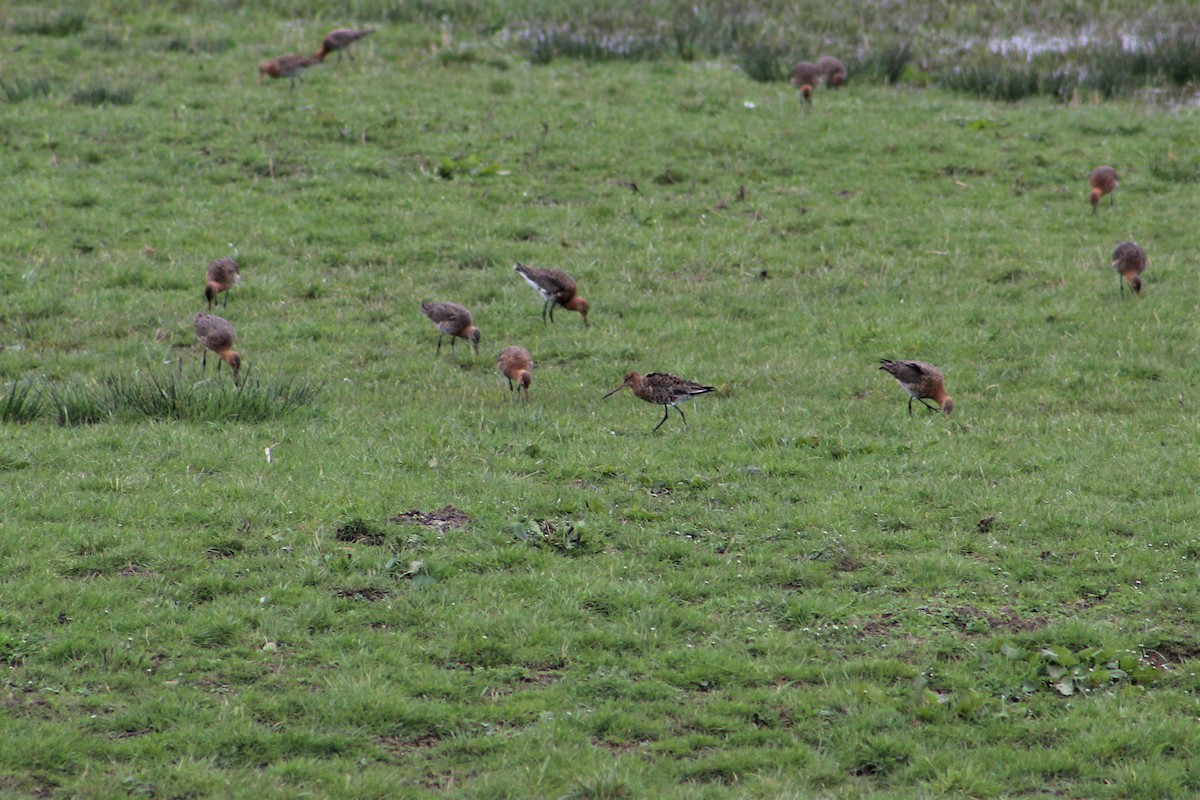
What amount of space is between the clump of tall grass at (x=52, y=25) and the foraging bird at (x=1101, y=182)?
703 inches

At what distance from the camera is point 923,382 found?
1220cm

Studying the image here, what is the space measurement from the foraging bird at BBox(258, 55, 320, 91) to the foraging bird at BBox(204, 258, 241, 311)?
737 centimetres

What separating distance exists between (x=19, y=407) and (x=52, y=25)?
15.1 m

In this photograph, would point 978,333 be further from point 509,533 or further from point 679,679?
point 679,679

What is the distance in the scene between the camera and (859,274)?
52.9 ft

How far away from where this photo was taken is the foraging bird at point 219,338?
42.3ft

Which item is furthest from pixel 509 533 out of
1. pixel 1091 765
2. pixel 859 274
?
pixel 859 274

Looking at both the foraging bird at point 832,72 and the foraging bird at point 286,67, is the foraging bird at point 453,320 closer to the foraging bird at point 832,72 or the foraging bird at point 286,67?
the foraging bird at point 286,67

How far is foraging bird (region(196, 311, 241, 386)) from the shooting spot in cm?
1291

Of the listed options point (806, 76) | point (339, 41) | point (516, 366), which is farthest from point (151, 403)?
point (806, 76)

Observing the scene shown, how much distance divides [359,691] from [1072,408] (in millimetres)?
7971

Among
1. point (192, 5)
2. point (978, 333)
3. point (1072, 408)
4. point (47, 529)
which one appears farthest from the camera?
point (192, 5)

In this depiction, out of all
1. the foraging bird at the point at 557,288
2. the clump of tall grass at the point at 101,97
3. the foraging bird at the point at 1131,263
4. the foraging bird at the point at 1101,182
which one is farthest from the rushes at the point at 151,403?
the foraging bird at the point at 1101,182

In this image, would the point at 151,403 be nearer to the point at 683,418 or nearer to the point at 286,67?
the point at 683,418
